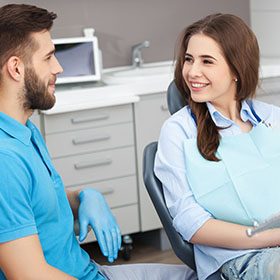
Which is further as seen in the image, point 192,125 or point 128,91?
point 128,91

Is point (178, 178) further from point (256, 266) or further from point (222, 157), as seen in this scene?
point (256, 266)

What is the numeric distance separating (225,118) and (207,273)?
0.43 metres

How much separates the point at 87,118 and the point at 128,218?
0.54 metres

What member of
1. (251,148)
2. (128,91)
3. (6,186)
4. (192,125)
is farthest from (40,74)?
(128,91)

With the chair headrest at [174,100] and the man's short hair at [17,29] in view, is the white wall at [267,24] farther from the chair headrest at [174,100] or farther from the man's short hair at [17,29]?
the man's short hair at [17,29]

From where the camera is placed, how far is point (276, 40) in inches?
171

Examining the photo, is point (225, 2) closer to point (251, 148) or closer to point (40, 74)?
point (251, 148)

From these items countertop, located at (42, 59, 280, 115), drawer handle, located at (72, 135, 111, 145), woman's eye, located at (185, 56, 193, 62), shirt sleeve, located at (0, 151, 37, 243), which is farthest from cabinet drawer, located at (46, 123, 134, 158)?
shirt sleeve, located at (0, 151, 37, 243)

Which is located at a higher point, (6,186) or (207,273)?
(6,186)

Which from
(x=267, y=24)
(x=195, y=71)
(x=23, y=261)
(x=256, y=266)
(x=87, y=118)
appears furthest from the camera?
(x=267, y=24)

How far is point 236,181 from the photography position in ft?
6.49

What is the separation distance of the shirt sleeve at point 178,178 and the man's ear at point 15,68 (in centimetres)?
48

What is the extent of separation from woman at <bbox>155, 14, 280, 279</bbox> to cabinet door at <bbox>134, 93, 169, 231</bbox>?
1.40 meters

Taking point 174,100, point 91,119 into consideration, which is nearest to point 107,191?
point 91,119
